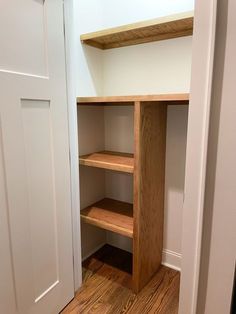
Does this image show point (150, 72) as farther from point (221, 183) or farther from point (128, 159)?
point (221, 183)

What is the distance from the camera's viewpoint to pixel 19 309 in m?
1.26

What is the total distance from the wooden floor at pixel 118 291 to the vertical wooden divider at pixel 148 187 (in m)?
0.09

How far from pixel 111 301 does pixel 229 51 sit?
1.67 meters

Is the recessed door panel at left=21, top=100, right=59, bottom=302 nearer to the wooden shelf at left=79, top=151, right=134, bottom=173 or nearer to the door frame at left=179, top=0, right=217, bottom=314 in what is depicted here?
the wooden shelf at left=79, top=151, right=134, bottom=173

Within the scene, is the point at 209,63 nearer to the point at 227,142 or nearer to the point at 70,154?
the point at 227,142

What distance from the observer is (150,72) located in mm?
1754

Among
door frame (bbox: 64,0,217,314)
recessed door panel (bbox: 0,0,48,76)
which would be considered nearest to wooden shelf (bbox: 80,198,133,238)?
door frame (bbox: 64,0,217,314)

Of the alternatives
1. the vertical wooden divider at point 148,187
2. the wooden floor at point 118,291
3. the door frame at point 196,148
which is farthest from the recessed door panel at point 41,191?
the door frame at point 196,148

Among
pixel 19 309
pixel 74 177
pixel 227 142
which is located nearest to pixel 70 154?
pixel 74 177

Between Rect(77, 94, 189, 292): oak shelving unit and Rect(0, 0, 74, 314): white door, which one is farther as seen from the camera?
Rect(77, 94, 189, 292): oak shelving unit

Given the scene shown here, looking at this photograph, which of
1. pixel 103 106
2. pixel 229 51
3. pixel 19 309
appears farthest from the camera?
pixel 103 106

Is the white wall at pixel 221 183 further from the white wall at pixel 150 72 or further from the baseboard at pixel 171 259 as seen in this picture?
the baseboard at pixel 171 259

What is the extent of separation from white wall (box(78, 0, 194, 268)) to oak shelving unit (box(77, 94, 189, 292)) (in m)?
0.08

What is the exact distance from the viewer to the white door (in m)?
1.10
